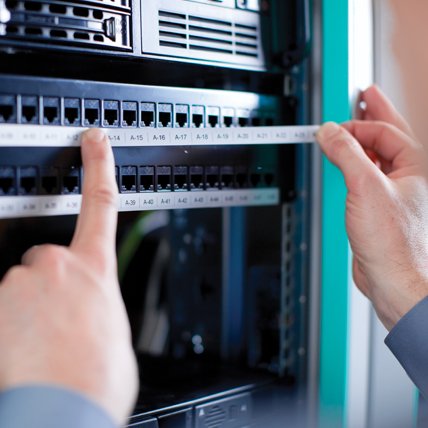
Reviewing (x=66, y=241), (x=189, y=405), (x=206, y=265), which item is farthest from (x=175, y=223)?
(x=189, y=405)

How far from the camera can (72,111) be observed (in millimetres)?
707

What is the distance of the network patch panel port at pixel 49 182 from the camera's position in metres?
0.69

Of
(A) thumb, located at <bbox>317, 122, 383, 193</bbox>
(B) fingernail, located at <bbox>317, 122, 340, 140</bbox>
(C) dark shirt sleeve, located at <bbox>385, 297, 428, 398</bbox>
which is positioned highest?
(B) fingernail, located at <bbox>317, 122, 340, 140</bbox>

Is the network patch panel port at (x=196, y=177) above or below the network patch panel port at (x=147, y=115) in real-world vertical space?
below

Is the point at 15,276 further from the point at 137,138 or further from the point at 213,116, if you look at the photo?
the point at 213,116

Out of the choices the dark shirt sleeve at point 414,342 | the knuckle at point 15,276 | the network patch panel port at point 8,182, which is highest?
the network patch panel port at point 8,182

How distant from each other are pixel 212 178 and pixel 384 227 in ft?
0.78

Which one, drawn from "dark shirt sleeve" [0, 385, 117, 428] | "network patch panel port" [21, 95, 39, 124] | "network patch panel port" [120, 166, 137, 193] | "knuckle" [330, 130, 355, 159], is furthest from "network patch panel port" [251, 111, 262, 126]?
"dark shirt sleeve" [0, 385, 117, 428]

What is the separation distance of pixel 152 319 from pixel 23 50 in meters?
0.77

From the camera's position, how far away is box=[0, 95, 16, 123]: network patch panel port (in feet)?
2.15

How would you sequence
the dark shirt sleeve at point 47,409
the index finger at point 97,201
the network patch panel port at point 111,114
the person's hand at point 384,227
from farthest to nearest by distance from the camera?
the person's hand at point 384,227 → the network patch panel port at point 111,114 → the index finger at point 97,201 → the dark shirt sleeve at point 47,409

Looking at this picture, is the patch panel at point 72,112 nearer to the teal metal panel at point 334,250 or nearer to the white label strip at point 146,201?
the white label strip at point 146,201

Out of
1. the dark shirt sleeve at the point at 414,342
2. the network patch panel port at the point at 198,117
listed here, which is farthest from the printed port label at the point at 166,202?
the dark shirt sleeve at the point at 414,342

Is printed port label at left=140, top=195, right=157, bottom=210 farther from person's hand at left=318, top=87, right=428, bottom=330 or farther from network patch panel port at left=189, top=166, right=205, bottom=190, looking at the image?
person's hand at left=318, top=87, right=428, bottom=330
